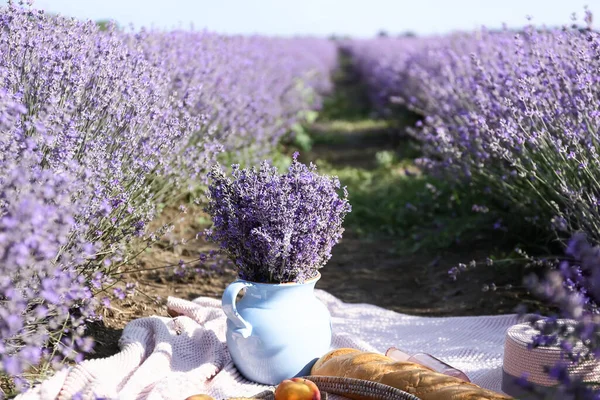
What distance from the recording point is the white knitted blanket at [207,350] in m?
2.10

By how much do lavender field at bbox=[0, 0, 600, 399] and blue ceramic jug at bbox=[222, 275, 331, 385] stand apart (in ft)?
0.92

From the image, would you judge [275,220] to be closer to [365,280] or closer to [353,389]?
[353,389]

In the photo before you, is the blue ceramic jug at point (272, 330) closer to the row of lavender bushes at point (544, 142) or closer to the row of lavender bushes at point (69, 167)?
the row of lavender bushes at point (69, 167)

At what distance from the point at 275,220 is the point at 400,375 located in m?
0.63

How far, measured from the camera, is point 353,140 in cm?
880

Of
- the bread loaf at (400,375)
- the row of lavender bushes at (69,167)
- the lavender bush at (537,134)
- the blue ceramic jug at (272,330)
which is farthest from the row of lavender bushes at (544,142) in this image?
the row of lavender bushes at (69,167)

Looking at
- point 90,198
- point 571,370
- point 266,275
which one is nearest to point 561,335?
point 571,370

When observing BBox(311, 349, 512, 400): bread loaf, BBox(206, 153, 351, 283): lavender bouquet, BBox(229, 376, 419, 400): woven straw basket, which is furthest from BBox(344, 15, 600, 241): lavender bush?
BBox(229, 376, 419, 400): woven straw basket

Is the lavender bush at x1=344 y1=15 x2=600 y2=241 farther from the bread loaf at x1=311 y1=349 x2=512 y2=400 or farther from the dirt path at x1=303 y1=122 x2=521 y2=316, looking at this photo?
the bread loaf at x1=311 y1=349 x2=512 y2=400

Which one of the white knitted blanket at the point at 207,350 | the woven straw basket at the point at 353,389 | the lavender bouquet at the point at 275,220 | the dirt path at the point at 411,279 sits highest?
the lavender bouquet at the point at 275,220

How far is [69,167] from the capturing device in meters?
1.98

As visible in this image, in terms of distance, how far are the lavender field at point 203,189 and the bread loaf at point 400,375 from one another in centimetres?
34

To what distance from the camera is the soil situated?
2973 millimetres

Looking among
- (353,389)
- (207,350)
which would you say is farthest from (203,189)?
(353,389)
